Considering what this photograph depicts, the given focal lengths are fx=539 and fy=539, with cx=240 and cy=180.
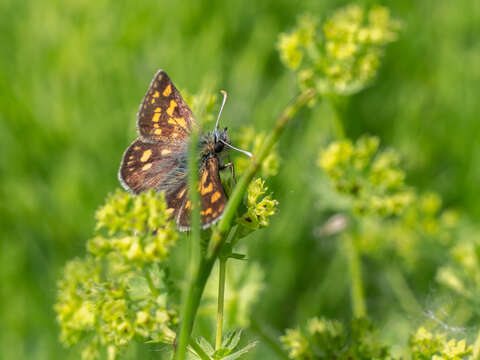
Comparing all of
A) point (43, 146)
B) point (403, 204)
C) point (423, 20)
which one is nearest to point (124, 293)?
point (403, 204)

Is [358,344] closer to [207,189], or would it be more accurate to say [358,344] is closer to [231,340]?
[231,340]

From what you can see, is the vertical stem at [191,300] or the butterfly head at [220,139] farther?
the butterfly head at [220,139]

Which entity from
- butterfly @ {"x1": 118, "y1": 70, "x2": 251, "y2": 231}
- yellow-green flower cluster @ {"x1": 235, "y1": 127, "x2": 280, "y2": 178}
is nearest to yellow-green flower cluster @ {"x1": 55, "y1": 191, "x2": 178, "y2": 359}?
butterfly @ {"x1": 118, "y1": 70, "x2": 251, "y2": 231}

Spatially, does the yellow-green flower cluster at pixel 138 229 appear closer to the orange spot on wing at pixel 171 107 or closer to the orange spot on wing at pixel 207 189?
the orange spot on wing at pixel 207 189

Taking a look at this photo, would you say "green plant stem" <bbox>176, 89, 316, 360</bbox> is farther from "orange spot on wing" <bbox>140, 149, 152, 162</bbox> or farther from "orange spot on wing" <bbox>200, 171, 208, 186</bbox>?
"orange spot on wing" <bbox>140, 149, 152, 162</bbox>

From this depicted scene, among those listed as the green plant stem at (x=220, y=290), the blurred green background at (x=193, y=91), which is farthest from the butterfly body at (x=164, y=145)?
the blurred green background at (x=193, y=91)

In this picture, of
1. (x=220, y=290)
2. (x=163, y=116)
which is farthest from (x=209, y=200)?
(x=163, y=116)
